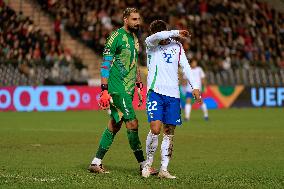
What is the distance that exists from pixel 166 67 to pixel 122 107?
0.87 meters

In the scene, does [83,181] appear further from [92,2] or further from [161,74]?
[92,2]

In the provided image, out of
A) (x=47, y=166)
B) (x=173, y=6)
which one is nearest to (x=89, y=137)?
(x=47, y=166)

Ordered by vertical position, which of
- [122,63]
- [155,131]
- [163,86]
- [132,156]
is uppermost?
[122,63]

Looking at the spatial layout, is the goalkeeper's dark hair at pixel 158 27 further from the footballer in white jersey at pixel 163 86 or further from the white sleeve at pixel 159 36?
the white sleeve at pixel 159 36

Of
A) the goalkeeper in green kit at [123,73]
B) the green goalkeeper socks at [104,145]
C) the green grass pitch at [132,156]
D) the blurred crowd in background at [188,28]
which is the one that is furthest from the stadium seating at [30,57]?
the goalkeeper in green kit at [123,73]

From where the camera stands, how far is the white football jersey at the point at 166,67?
11984 millimetres

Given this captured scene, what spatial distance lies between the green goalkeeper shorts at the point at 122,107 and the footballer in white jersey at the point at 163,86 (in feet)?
1.04

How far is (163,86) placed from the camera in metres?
12.0

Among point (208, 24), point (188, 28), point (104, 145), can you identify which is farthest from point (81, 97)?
point (104, 145)

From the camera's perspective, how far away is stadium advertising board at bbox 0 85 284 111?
33.6 m

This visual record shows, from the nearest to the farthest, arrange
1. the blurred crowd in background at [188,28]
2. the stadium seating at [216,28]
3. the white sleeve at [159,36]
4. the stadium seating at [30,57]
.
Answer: the white sleeve at [159,36], the stadium seating at [30,57], the blurred crowd in background at [188,28], the stadium seating at [216,28]

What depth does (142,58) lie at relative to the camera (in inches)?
1500

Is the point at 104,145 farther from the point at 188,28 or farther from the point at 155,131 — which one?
the point at 188,28

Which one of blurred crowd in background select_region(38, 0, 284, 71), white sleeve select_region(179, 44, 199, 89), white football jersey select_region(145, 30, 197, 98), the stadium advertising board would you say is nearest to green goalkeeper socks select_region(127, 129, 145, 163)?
white football jersey select_region(145, 30, 197, 98)
